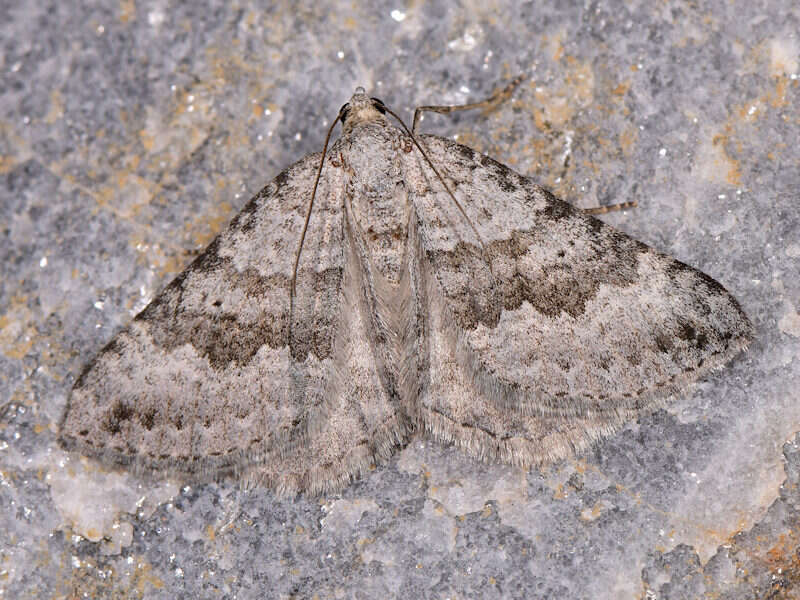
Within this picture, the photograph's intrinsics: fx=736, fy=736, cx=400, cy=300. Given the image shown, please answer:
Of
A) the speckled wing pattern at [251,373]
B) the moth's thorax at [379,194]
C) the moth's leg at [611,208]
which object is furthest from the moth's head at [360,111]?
the moth's leg at [611,208]

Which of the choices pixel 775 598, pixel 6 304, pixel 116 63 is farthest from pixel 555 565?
pixel 116 63

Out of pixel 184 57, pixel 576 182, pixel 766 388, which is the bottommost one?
pixel 766 388

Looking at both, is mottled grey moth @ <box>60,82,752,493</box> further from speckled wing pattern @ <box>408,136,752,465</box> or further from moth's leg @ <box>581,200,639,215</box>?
moth's leg @ <box>581,200,639,215</box>

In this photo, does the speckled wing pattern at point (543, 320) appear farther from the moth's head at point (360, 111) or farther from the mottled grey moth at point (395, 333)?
the moth's head at point (360, 111)

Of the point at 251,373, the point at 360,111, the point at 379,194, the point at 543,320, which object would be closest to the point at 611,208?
the point at 543,320

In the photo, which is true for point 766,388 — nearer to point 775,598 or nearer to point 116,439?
point 775,598

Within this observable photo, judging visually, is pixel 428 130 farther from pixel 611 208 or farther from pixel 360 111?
pixel 611 208
